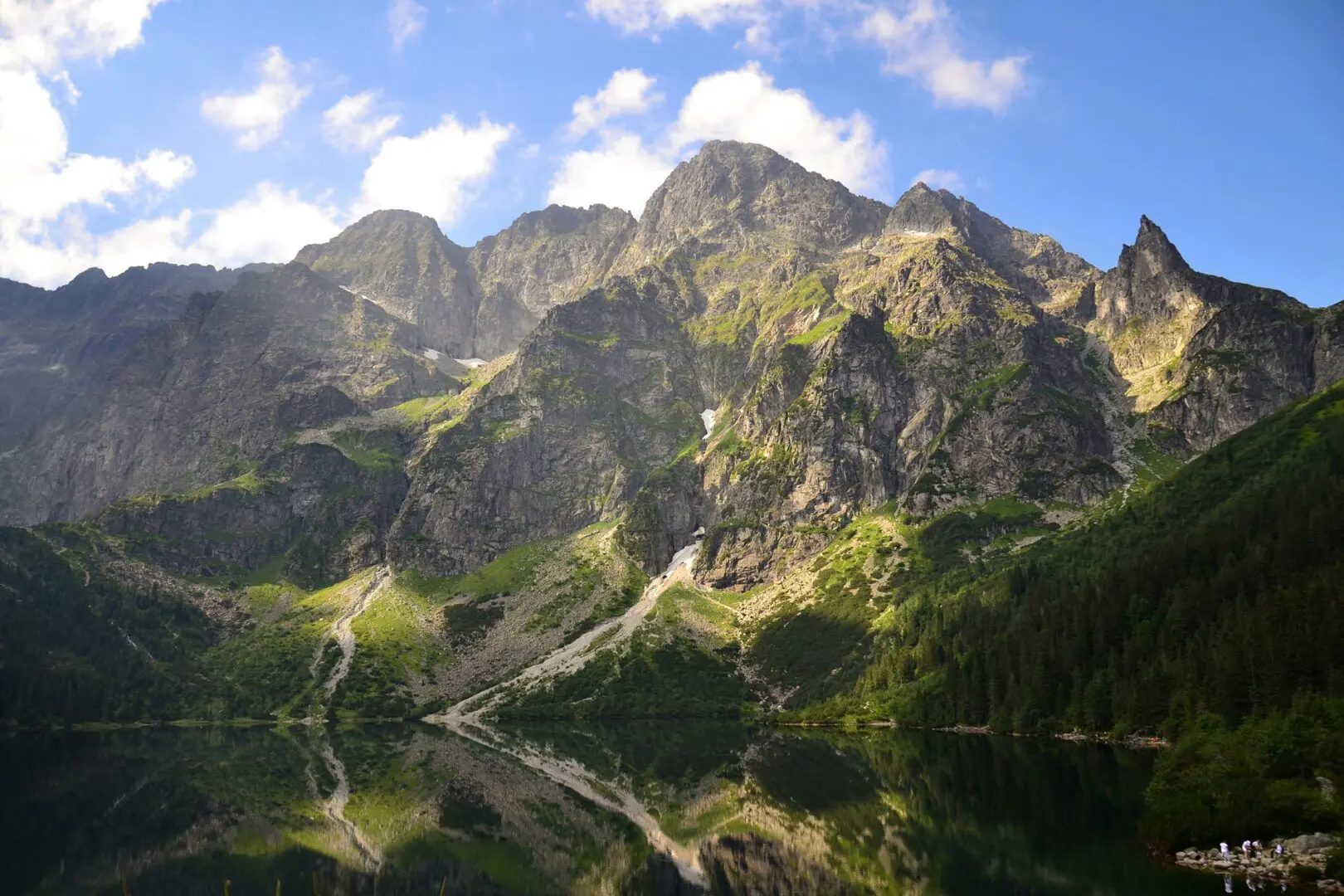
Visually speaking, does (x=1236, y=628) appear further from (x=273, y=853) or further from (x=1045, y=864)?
(x=273, y=853)

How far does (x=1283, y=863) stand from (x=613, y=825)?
160ft

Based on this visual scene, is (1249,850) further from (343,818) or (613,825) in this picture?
(343,818)

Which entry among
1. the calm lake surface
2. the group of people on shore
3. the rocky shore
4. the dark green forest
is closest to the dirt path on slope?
the calm lake surface

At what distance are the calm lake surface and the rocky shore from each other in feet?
6.69

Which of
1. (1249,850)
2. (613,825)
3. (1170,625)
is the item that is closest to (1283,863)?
(1249,850)

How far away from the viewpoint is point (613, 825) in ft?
256

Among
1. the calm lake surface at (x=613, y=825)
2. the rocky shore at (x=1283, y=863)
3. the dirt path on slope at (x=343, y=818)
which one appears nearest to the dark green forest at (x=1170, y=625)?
the calm lake surface at (x=613, y=825)

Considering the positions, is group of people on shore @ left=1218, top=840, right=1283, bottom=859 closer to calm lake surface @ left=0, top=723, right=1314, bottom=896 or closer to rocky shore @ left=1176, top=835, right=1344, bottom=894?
rocky shore @ left=1176, top=835, right=1344, bottom=894

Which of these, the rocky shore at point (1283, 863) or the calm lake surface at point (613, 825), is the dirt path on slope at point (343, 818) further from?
the rocky shore at point (1283, 863)

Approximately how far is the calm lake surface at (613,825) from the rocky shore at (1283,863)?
204 cm

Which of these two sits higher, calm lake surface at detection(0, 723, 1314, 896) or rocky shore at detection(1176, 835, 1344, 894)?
rocky shore at detection(1176, 835, 1344, 894)

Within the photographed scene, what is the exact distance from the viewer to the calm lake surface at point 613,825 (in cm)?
5575

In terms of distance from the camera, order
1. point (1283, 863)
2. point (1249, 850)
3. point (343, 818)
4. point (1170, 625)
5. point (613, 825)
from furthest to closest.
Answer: point (1170, 625)
point (343, 818)
point (613, 825)
point (1249, 850)
point (1283, 863)

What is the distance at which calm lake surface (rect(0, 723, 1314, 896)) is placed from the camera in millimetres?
55750
